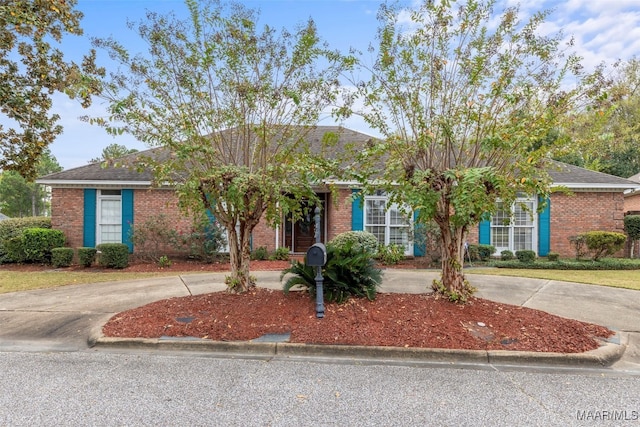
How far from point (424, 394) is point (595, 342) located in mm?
2555

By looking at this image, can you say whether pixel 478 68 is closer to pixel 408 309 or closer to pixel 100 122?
pixel 408 309

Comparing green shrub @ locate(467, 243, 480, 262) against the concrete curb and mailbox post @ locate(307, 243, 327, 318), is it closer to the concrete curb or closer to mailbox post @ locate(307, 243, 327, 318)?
the concrete curb

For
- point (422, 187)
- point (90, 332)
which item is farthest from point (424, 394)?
point (90, 332)

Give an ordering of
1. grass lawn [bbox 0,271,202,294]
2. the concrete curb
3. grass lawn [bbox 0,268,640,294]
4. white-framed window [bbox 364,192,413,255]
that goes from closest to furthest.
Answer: the concrete curb
grass lawn [bbox 0,271,202,294]
grass lawn [bbox 0,268,640,294]
white-framed window [bbox 364,192,413,255]

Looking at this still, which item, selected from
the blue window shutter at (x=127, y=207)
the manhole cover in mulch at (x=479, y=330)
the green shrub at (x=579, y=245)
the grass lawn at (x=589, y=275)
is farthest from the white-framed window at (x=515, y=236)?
the blue window shutter at (x=127, y=207)

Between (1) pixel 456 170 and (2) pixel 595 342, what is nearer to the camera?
(2) pixel 595 342

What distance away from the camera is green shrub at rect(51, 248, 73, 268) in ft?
35.2

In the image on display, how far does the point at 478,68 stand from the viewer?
4.59 metres

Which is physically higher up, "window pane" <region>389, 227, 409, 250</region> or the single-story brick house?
the single-story brick house

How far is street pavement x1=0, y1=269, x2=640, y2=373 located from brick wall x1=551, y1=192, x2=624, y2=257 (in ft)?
16.9

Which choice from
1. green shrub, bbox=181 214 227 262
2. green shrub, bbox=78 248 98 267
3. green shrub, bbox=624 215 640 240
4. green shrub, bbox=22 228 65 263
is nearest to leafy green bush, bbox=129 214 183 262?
green shrub, bbox=181 214 227 262

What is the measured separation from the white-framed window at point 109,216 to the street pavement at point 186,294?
4.48m

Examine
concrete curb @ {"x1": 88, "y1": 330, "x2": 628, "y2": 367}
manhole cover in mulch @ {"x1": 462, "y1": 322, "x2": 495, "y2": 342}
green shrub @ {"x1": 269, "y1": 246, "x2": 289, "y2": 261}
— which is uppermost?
green shrub @ {"x1": 269, "y1": 246, "x2": 289, "y2": 261}

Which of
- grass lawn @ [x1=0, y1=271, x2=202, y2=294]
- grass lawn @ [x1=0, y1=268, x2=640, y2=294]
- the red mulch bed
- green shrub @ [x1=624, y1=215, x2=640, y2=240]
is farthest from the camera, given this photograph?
green shrub @ [x1=624, y1=215, x2=640, y2=240]
